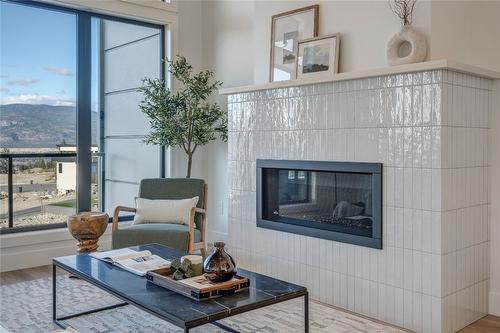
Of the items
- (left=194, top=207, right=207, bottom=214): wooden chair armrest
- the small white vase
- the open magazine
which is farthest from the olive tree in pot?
the small white vase

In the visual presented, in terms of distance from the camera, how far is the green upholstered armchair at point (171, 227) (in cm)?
377

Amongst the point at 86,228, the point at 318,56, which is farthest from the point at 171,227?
the point at 318,56

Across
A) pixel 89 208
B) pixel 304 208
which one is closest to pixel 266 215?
pixel 304 208

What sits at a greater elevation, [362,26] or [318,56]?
[362,26]

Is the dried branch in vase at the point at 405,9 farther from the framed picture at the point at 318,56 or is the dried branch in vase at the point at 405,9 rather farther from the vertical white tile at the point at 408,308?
the vertical white tile at the point at 408,308

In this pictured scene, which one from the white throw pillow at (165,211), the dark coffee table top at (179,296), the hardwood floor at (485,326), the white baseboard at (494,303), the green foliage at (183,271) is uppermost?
the white throw pillow at (165,211)

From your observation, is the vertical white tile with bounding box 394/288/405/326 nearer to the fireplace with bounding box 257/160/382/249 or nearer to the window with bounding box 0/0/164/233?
the fireplace with bounding box 257/160/382/249

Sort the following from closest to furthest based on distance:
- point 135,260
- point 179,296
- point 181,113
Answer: point 179,296 → point 135,260 → point 181,113

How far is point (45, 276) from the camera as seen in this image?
415cm

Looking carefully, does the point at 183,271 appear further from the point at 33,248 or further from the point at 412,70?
the point at 33,248

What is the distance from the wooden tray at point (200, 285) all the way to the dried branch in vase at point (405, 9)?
2055 millimetres

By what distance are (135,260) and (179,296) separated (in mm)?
709

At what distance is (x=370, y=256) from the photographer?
3195mm

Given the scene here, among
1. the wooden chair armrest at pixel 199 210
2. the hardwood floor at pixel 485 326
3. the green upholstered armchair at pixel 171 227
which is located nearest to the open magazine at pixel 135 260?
the green upholstered armchair at pixel 171 227
